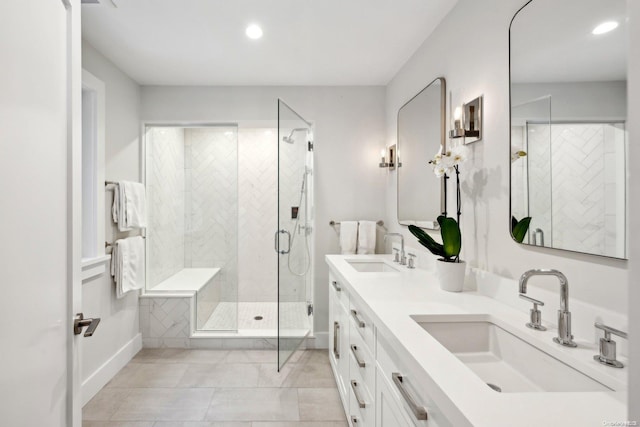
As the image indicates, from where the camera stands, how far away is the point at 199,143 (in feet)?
12.3

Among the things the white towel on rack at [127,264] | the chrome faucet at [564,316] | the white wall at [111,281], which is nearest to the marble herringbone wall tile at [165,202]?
the white wall at [111,281]

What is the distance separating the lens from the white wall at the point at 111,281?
2309 millimetres

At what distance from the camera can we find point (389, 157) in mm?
2951

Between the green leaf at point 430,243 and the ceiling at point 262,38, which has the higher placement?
the ceiling at point 262,38

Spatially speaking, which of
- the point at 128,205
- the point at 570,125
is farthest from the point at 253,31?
the point at 570,125

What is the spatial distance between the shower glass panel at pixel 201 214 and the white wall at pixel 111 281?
1.81ft

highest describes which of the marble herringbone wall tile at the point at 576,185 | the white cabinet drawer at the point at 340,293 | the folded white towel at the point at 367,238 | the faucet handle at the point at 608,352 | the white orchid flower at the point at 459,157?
the white orchid flower at the point at 459,157

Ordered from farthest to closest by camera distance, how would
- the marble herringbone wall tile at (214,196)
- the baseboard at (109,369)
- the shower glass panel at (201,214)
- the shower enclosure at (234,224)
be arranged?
the marble herringbone wall tile at (214,196) < the shower glass panel at (201,214) < the shower enclosure at (234,224) < the baseboard at (109,369)

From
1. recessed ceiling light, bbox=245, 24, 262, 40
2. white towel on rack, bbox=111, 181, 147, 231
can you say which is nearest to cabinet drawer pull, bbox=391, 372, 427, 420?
recessed ceiling light, bbox=245, 24, 262, 40

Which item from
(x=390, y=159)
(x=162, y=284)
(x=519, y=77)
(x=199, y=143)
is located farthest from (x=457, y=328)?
(x=199, y=143)

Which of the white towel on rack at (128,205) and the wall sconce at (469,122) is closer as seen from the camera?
the wall sconce at (469,122)

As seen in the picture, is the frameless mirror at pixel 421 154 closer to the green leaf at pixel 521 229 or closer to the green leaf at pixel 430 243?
the green leaf at pixel 430 243

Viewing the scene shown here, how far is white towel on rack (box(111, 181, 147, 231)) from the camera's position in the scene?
2.59 metres

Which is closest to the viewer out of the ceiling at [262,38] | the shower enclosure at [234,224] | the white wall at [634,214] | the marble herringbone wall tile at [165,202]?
the white wall at [634,214]
